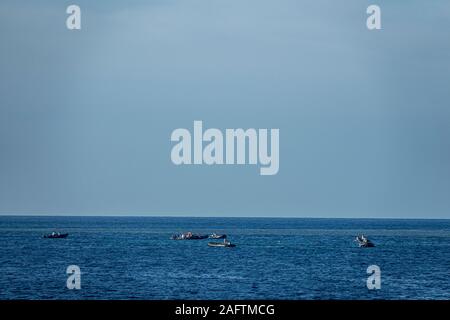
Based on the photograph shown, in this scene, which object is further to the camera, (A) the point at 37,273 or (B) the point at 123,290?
(A) the point at 37,273

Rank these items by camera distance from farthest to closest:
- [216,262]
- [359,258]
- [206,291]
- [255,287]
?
[359,258] < [216,262] < [255,287] < [206,291]

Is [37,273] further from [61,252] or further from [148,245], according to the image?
[148,245]

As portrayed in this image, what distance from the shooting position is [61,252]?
262 feet

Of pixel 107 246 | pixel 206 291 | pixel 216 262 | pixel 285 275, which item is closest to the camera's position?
pixel 206 291

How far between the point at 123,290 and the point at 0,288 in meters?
7.37

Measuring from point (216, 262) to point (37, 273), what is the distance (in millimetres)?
16841

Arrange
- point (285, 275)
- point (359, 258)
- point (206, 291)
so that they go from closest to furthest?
1. point (206, 291)
2. point (285, 275)
3. point (359, 258)

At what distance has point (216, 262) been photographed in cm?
6825

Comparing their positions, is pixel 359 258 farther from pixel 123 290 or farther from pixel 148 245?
pixel 123 290
